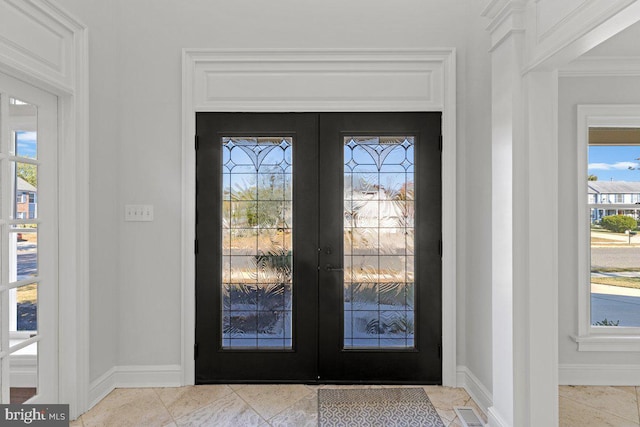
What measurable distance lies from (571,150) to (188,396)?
3.37m

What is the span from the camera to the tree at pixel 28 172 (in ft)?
7.22

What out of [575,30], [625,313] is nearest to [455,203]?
[575,30]

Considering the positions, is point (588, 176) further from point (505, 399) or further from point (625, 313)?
point (505, 399)

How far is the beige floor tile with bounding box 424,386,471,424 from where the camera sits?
2.55m

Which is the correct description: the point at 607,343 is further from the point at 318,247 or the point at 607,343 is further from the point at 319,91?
the point at 319,91

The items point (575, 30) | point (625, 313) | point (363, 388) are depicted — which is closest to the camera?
point (575, 30)

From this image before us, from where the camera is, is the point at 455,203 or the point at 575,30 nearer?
the point at 575,30

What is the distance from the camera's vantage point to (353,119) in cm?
296

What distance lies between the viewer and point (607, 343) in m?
3.00

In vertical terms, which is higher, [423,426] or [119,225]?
[119,225]

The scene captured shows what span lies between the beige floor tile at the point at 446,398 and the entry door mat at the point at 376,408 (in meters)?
0.04

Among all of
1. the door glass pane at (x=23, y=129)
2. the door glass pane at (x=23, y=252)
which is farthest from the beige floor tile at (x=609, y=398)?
the door glass pane at (x=23, y=129)

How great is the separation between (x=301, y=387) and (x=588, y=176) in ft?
9.02

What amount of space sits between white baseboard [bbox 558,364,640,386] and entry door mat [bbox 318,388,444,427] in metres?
1.17
